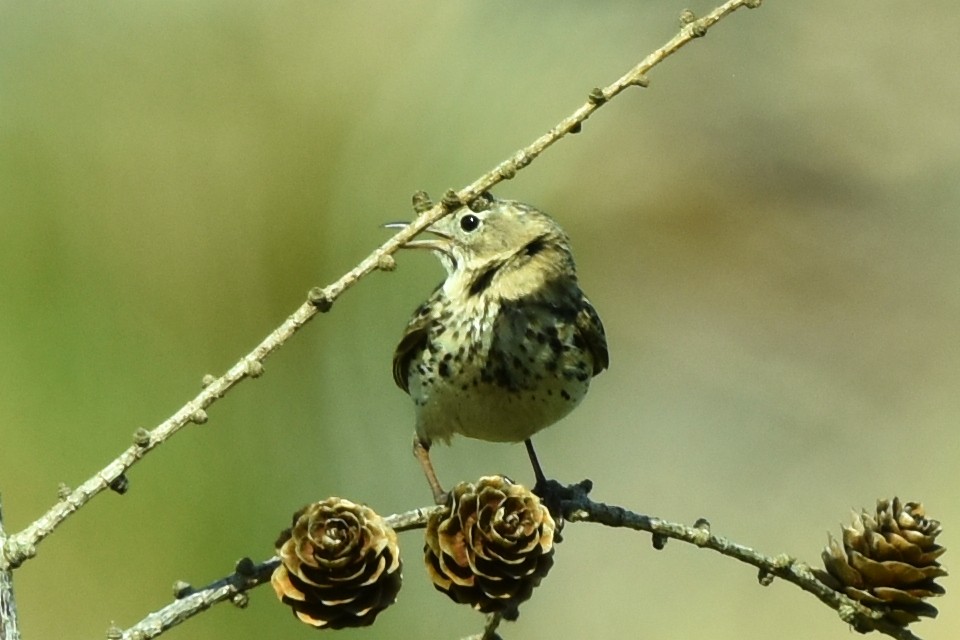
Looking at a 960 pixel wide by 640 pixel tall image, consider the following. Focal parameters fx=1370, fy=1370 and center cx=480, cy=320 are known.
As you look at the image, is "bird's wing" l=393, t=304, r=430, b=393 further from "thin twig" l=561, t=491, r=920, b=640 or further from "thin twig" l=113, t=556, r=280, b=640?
"thin twig" l=113, t=556, r=280, b=640

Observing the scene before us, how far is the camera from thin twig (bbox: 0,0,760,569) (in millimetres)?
1164

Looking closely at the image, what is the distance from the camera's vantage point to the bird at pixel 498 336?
2264 mm

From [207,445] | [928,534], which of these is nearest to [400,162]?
[207,445]

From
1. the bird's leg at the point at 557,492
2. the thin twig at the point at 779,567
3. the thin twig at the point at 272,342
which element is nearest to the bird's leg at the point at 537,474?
the bird's leg at the point at 557,492

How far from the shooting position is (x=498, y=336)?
2279 millimetres

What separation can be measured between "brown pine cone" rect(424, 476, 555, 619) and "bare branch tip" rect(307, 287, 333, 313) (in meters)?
0.22

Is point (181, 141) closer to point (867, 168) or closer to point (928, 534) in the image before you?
point (867, 168)

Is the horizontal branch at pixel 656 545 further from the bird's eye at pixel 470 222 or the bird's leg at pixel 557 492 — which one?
the bird's eye at pixel 470 222

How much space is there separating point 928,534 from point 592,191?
2.65 metres

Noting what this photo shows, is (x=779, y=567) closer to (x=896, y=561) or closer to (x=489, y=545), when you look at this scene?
(x=896, y=561)

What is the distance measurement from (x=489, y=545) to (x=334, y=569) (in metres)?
0.16

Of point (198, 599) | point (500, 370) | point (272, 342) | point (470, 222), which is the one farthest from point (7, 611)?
point (470, 222)

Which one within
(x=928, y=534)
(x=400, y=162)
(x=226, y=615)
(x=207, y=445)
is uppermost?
(x=400, y=162)

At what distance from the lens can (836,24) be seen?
3863 mm
